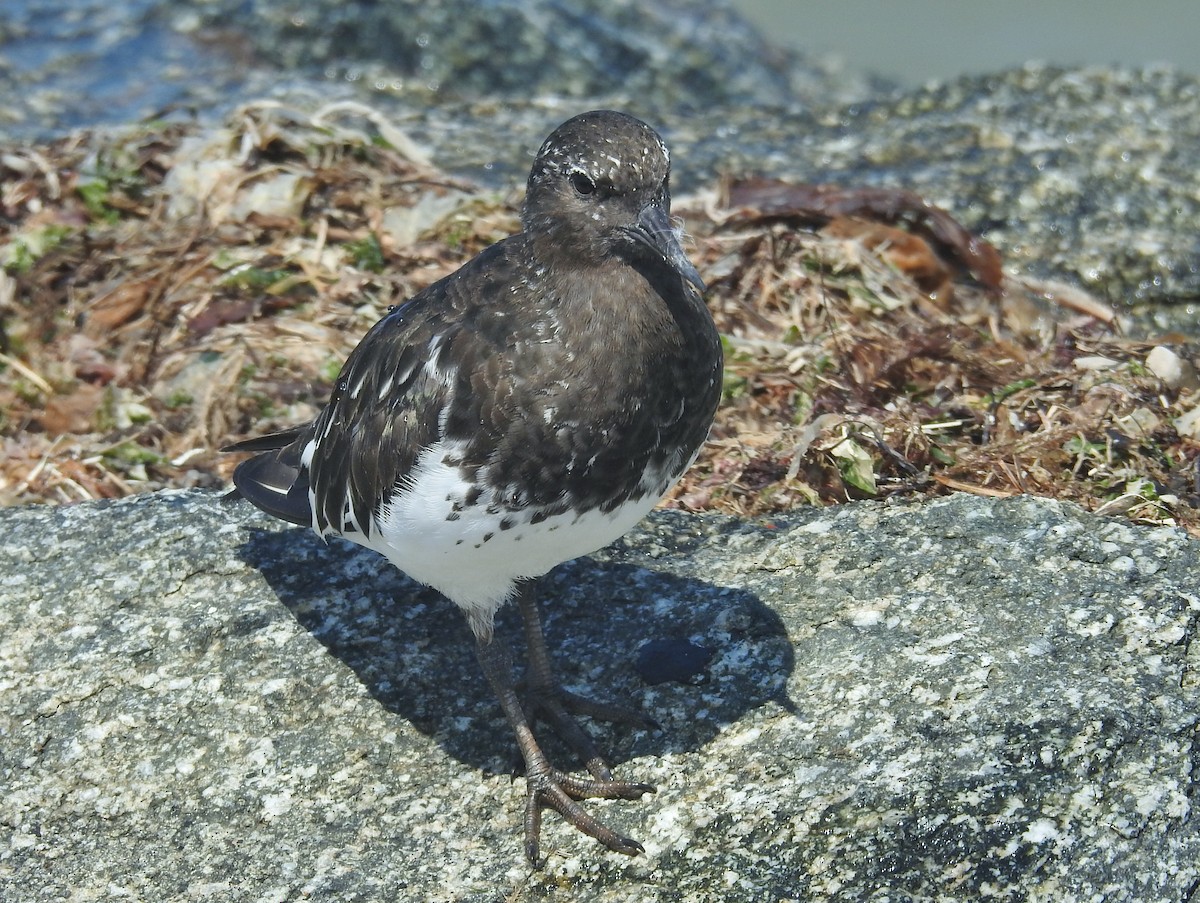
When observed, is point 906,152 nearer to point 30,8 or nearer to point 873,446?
point 873,446

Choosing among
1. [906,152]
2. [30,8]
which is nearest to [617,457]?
[906,152]

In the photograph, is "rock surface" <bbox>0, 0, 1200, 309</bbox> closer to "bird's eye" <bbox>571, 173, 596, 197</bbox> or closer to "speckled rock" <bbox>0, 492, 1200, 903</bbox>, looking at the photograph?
"speckled rock" <bbox>0, 492, 1200, 903</bbox>

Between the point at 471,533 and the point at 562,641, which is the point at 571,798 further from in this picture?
the point at 471,533

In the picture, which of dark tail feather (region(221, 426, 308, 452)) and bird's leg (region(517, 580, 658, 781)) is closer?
bird's leg (region(517, 580, 658, 781))

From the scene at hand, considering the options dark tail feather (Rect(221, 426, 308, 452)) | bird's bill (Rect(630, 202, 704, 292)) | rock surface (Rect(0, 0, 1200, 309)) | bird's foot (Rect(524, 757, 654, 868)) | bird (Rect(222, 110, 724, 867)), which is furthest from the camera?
rock surface (Rect(0, 0, 1200, 309))

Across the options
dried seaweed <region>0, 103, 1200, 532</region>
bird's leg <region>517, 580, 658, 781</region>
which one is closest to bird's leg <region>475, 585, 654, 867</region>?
bird's leg <region>517, 580, 658, 781</region>

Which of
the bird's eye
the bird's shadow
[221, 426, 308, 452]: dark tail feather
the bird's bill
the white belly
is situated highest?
the bird's eye
